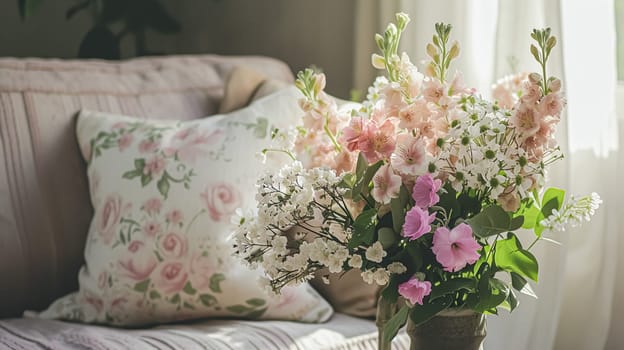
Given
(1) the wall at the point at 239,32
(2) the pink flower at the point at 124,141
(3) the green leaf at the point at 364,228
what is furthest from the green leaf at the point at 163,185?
(1) the wall at the point at 239,32

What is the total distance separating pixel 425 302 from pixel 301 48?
1.56m

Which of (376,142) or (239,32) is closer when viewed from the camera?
(376,142)

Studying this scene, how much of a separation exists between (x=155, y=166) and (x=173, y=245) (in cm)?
15

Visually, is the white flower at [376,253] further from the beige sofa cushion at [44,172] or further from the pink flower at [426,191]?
the beige sofa cushion at [44,172]

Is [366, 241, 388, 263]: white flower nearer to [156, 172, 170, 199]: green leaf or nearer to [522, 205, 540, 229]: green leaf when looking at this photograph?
[522, 205, 540, 229]: green leaf

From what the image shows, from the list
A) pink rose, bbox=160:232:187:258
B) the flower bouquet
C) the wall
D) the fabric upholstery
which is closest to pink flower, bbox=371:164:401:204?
the flower bouquet

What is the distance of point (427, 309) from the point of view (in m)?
0.92

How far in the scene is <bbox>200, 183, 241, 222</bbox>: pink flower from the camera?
4.81 feet

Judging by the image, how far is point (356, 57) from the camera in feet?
7.12

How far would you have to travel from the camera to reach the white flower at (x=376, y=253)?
0.92 meters

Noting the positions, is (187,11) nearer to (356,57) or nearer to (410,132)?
(356,57)

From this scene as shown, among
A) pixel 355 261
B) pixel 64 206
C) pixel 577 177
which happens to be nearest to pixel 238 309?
pixel 64 206

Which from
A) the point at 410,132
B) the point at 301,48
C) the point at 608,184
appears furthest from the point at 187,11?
the point at 410,132

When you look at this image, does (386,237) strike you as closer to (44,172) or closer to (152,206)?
(152,206)
